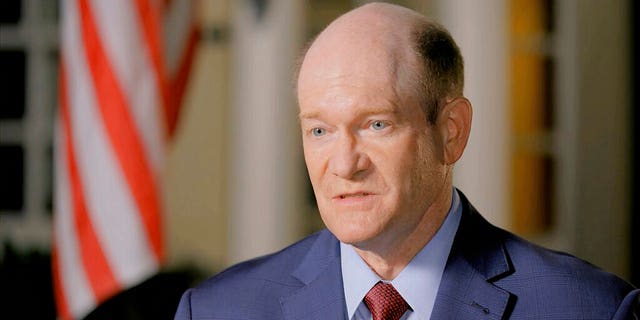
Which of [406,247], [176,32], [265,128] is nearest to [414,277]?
[406,247]

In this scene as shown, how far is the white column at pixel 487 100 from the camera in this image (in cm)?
385

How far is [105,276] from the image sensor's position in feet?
A: 8.73

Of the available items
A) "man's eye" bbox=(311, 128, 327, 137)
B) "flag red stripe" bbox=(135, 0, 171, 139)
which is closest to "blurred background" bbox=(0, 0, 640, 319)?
"flag red stripe" bbox=(135, 0, 171, 139)

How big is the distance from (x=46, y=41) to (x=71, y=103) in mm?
1947

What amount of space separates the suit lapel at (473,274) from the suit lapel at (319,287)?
11 centimetres

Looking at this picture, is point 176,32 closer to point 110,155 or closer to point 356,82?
point 110,155

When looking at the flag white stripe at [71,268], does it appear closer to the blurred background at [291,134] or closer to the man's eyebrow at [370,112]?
the blurred background at [291,134]

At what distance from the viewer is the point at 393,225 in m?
1.03

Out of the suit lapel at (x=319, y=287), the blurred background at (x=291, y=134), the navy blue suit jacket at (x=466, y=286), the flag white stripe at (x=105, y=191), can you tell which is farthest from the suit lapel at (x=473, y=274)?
the blurred background at (x=291, y=134)

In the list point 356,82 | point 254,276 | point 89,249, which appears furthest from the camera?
point 89,249

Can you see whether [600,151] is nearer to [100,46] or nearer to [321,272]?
[100,46]

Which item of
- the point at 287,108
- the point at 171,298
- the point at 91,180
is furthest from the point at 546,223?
the point at 171,298

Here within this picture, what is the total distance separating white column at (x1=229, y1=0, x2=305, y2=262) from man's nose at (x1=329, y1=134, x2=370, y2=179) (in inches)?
112

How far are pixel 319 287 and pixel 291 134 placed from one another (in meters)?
2.70
